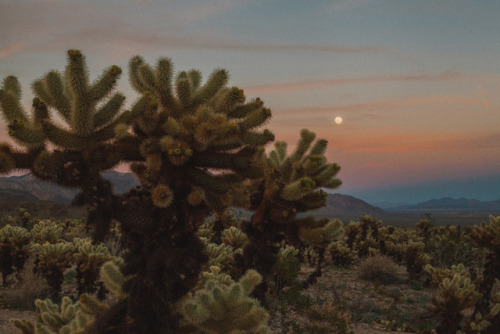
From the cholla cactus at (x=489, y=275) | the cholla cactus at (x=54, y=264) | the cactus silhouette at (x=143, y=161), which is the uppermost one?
the cactus silhouette at (x=143, y=161)

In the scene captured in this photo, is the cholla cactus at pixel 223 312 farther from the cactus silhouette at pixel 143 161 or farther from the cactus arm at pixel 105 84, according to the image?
the cactus arm at pixel 105 84

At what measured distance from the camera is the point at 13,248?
10.7 metres

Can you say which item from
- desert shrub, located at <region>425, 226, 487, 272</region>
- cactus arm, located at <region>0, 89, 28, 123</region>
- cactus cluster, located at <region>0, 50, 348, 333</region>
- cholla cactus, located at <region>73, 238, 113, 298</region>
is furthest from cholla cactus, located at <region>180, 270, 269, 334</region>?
desert shrub, located at <region>425, 226, 487, 272</region>

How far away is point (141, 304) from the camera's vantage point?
3453mm

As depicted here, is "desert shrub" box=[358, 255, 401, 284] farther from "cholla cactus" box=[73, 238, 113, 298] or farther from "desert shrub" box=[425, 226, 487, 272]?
"cholla cactus" box=[73, 238, 113, 298]

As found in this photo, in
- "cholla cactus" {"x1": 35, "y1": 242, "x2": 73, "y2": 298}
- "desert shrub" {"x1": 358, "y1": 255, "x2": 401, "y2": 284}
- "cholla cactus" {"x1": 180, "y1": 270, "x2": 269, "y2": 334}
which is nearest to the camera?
"cholla cactus" {"x1": 180, "y1": 270, "x2": 269, "y2": 334}

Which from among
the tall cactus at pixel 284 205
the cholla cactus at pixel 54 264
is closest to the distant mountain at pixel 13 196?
the cholla cactus at pixel 54 264

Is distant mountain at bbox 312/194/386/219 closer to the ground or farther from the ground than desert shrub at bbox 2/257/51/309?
closer to the ground

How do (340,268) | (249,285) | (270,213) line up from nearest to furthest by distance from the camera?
(249,285)
(270,213)
(340,268)

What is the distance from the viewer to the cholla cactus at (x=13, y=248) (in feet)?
34.9

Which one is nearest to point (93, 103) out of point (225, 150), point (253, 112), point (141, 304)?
point (225, 150)

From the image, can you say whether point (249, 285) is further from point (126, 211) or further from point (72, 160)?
point (72, 160)

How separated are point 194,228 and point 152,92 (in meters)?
1.47

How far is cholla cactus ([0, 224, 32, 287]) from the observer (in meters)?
10.6
